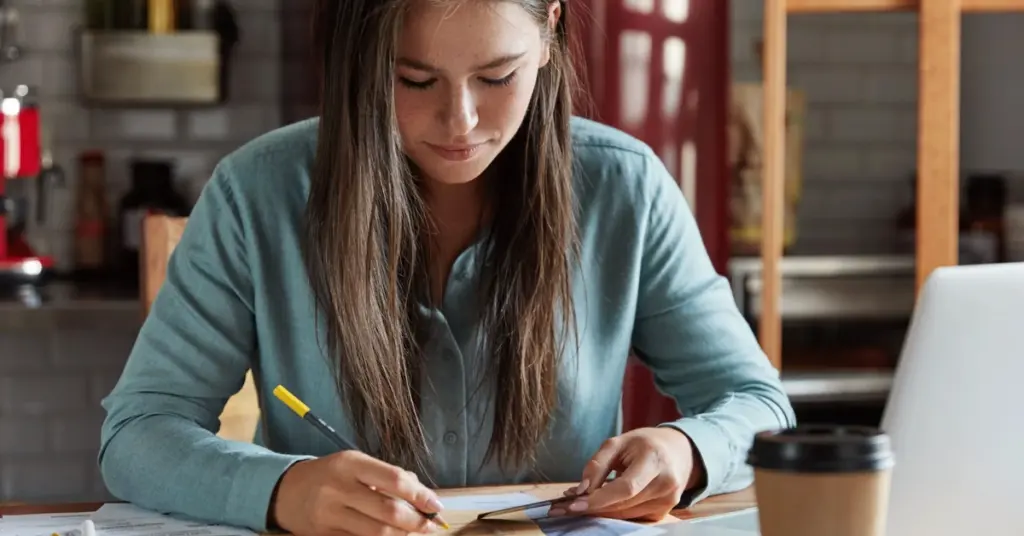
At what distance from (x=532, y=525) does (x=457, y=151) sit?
1.30 feet

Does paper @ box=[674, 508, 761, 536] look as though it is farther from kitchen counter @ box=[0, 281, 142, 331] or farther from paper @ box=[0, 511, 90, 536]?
kitchen counter @ box=[0, 281, 142, 331]

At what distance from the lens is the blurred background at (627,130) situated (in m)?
2.67

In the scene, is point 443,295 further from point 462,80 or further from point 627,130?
point 627,130

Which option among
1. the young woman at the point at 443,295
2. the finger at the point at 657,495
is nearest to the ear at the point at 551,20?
the young woman at the point at 443,295

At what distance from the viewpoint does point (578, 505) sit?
1152 millimetres

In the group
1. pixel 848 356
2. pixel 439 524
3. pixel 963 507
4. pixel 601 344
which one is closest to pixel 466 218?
pixel 601 344

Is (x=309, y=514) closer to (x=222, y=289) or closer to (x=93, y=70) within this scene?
(x=222, y=289)

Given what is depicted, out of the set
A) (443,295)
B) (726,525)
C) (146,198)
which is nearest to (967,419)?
(726,525)

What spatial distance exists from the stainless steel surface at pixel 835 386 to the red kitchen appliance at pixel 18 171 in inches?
64.5

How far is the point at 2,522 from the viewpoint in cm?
119

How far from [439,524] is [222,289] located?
17.0 inches

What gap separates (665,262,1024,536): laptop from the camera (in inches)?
36.0

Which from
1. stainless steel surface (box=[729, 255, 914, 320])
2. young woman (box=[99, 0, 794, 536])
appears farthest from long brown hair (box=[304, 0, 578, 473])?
stainless steel surface (box=[729, 255, 914, 320])

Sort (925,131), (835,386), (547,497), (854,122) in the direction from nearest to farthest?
(547,497)
(925,131)
(835,386)
(854,122)
